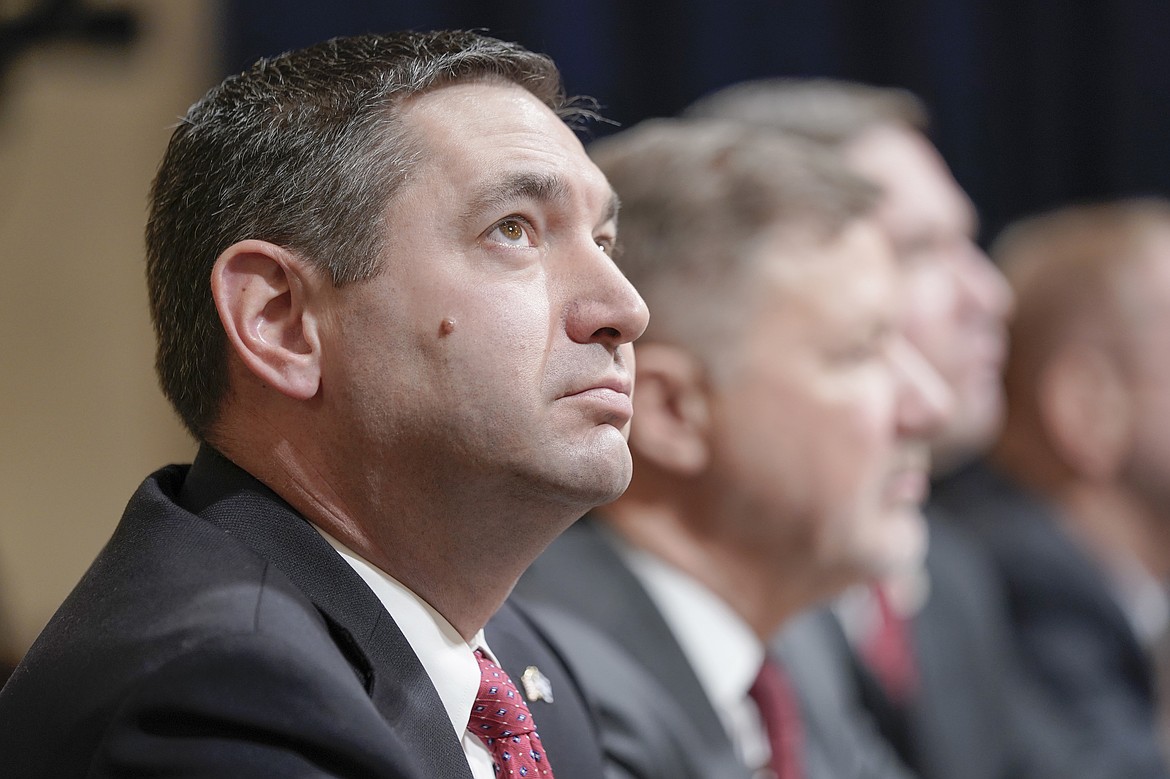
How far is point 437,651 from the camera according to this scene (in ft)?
3.46

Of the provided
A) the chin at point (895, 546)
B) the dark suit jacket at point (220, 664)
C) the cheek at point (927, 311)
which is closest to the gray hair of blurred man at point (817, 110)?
the cheek at point (927, 311)

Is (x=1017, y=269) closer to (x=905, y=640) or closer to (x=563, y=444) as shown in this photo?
(x=905, y=640)

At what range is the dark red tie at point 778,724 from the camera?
179cm

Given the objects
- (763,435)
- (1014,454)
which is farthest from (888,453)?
(1014,454)

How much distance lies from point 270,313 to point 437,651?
28 centimetres

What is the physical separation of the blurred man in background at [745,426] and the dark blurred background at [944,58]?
1421 millimetres

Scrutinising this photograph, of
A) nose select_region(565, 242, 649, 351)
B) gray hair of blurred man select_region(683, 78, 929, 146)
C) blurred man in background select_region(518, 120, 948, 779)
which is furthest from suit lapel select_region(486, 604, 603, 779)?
gray hair of blurred man select_region(683, 78, 929, 146)

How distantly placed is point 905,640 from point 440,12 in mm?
1647

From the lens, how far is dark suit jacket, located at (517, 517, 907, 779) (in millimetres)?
1617

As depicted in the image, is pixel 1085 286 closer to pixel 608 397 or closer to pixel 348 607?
pixel 608 397

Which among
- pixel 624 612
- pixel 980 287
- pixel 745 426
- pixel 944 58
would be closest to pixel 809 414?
pixel 745 426

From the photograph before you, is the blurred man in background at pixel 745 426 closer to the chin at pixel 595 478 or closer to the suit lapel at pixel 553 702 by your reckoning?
the suit lapel at pixel 553 702

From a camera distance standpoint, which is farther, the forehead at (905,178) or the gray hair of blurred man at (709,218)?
the forehead at (905,178)

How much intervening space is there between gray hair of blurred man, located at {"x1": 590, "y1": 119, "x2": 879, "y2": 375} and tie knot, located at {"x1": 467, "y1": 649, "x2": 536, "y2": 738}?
0.75 metres
